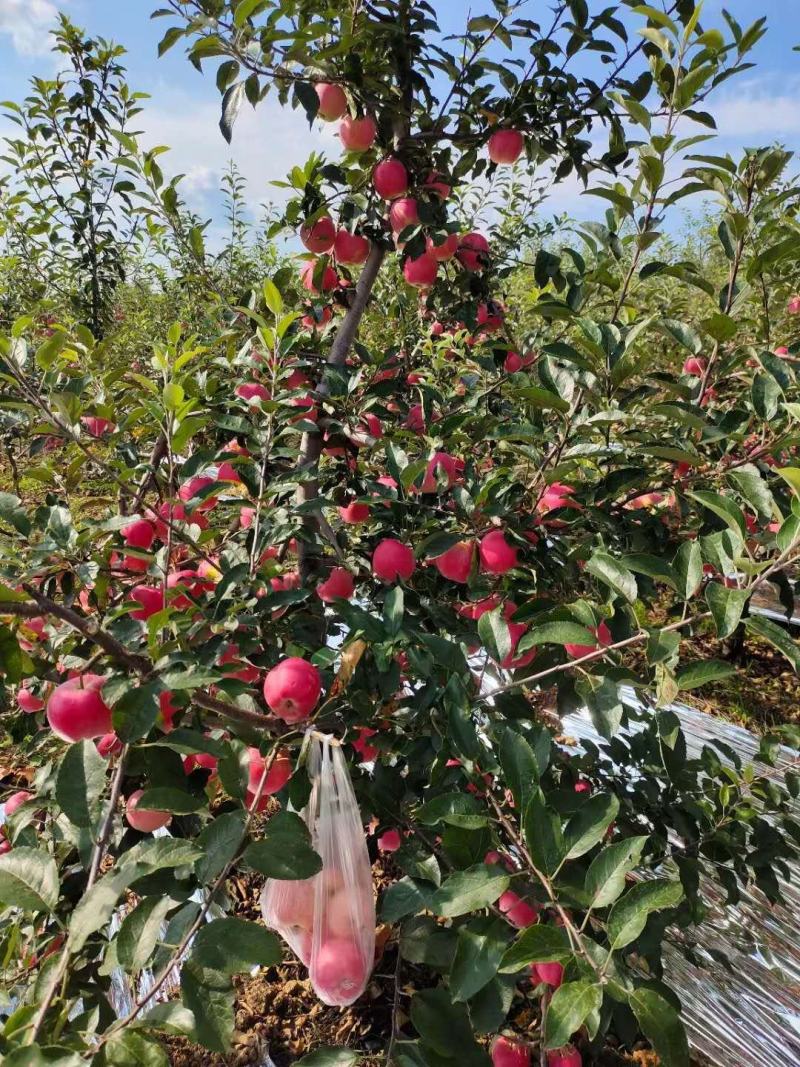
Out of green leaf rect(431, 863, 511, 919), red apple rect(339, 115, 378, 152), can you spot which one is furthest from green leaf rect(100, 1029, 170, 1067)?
red apple rect(339, 115, 378, 152)

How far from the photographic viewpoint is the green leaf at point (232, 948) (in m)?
0.61

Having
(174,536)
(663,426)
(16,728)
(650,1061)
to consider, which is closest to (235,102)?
(174,536)

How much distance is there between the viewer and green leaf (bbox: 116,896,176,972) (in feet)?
2.06

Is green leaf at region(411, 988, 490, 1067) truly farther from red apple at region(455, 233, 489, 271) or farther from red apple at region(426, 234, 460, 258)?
red apple at region(455, 233, 489, 271)

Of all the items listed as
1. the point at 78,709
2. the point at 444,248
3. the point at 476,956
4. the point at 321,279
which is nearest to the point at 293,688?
the point at 78,709

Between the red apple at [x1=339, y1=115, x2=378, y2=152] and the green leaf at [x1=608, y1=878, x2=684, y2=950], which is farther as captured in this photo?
the red apple at [x1=339, y1=115, x2=378, y2=152]

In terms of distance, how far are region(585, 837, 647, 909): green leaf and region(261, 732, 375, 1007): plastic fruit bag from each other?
341mm

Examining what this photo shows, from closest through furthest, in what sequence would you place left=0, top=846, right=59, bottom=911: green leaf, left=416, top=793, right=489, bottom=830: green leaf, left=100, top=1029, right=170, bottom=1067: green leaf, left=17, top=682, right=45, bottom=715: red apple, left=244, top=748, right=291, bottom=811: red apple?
left=100, top=1029, right=170, bottom=1067: green leaf
left=0, top=846, right=59, bottom=911: green leaf
left=416, top=793, right=489, bottom=830: green leaf
left=244, top=748, right=291, bottom=811: red apple
left=17, top=682, right=45, bottom=715: red apple

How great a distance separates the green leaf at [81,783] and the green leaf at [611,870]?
1.68 ft

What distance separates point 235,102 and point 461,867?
1.36m

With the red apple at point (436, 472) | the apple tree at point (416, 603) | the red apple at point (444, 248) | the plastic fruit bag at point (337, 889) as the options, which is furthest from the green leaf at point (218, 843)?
the red apple at point (444, 248)

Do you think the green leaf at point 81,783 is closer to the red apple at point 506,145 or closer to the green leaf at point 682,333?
the green leaf at point 682,333

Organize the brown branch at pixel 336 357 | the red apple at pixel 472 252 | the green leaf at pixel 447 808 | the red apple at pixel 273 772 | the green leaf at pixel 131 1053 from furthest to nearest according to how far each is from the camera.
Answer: the red apple at pixel 472 252 → the brown branch at pixel 336 357 → the red apple at pixel 273 772 → the green leaf at pixel 447 808 → the green leaf at pixel 131 1053

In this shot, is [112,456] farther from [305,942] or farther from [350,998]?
[350,998]
